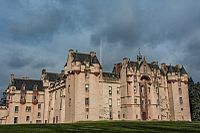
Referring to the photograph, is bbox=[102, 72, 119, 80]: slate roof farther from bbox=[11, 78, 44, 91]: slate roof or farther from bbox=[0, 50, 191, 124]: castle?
bbox=[11, 78, 44, 91]: slate roof

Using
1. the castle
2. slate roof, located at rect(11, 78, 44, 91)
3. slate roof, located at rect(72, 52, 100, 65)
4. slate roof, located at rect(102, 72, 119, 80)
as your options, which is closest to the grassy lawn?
the castle

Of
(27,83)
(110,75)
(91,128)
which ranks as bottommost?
(91,128)

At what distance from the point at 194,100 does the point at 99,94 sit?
117 ft

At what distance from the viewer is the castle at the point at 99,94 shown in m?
62.9

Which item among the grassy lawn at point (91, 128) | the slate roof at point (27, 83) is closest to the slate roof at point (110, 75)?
the slate roof at point (27, 83)

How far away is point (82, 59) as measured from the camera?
2596 inches

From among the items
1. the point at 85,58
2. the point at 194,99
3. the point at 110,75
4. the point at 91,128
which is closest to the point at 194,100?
the point at 194,99

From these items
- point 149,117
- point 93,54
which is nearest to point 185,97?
point 149,117

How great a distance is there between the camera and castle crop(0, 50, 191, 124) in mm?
62938

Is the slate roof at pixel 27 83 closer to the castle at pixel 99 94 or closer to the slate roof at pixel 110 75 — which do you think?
the castle at pixel 99 94

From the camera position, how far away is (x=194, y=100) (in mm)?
83375

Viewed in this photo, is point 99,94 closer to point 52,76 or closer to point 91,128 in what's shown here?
A: point 52,76

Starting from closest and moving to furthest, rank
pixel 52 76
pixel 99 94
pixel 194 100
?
1. pixel 99 94
2. pixel 194 100
3. pixel 52 76

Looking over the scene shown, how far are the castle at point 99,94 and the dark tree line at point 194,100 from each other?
24.0 feet
